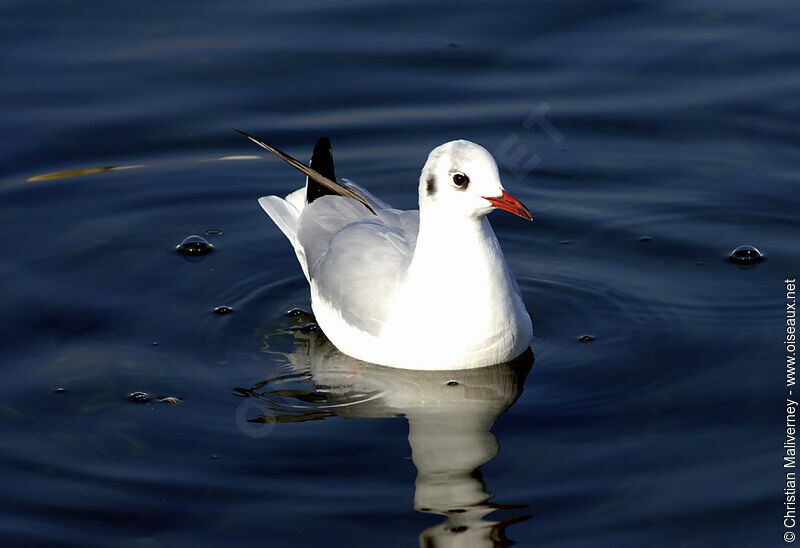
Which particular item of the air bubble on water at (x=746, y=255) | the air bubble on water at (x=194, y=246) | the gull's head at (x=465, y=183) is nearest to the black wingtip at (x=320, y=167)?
the air bubble on water at (x=194, y=246)

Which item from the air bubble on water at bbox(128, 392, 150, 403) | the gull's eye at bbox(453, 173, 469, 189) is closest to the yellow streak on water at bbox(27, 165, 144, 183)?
the air bubble on water at bbox(128, 392, 150, 403)

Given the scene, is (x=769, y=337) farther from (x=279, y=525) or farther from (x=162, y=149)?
(x=162, y=149)

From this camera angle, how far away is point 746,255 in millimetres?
7906

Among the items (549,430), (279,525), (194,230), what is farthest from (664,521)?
(194,230)

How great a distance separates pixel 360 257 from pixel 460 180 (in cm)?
100

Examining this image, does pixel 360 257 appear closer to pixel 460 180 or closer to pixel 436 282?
pixel 436 282

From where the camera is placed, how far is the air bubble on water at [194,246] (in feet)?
27.0

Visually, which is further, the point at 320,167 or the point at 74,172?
the point at 74,172

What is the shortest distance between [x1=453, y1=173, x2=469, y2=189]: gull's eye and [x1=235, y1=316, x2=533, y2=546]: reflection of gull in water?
1052 millimetres

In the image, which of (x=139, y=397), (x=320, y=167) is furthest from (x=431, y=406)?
(x=320, y=167)

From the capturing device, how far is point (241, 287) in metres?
7.81

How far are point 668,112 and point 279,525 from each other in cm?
540

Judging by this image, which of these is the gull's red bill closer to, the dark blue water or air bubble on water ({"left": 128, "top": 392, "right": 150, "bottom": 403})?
the dark blue water

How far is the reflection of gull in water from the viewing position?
18.8 feet
